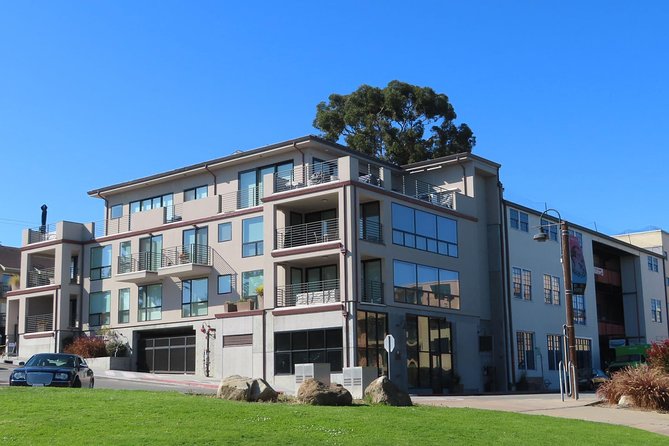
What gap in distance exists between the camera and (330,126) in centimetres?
6525

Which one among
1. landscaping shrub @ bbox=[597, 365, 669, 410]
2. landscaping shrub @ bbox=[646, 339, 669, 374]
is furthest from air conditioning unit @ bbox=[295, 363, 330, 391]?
landscaping shrub @ bbox=[646, 339, 669, 374]

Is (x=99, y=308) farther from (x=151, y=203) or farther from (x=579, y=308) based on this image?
(x=579, y=308)

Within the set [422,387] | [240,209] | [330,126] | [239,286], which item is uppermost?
[330,126]

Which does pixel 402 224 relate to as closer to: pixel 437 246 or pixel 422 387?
pixel 437 246

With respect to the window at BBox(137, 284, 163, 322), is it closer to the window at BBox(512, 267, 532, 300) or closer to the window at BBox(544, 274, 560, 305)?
the window at BBox(512, 267, 532, 300)

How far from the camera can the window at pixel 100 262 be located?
49906 millimetres

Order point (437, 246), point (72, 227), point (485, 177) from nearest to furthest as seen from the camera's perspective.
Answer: point (437, 246), point (485, 177), point (72, 227)

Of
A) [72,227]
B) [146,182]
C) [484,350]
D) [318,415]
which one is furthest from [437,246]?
[318,415]

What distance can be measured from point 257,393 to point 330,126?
46431 mm

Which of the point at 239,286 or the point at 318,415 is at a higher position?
the point at 239,286

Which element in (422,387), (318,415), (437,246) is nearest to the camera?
(318,415)

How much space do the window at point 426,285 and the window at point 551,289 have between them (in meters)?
9.21

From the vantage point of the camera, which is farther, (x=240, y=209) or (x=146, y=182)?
(x=146, y=182)

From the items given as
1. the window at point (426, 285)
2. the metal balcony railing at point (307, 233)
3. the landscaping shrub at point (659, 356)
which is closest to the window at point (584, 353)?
the window at point (426, 285)
